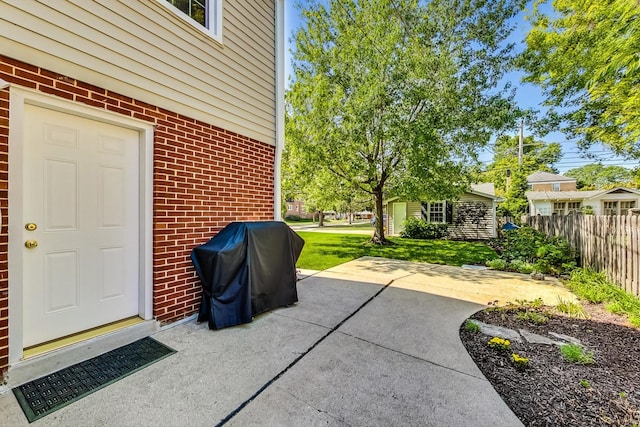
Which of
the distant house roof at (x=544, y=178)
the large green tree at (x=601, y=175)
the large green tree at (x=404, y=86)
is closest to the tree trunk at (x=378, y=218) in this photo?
the large green tree at (x=404, y=86)

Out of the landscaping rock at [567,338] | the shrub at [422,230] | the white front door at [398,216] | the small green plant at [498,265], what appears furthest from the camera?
the white front door at [398,216]

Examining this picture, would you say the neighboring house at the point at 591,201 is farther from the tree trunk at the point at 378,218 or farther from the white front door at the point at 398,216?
the tree trunk at the point at 378,218

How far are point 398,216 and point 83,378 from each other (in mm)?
15155

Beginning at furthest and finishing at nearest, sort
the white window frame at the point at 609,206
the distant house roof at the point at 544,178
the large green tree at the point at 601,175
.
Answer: the large green tree at the point at 601,175
the distant house roof at the point at 544,178
the white window frame at the point at 609,206

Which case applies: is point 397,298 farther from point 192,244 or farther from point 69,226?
point 69,226

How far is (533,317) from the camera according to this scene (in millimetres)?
3316

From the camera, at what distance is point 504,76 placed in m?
8.38

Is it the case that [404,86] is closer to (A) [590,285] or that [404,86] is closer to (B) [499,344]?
(A) [590,285]

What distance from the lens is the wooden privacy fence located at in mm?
3994

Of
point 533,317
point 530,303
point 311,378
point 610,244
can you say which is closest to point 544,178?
point 610,244

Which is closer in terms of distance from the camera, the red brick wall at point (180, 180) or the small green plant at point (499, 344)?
the red brick wall at point (180, 180)

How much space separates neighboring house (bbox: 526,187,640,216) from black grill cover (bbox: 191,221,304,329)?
22.6 metres

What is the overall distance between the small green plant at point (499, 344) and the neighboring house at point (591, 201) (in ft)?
70.4

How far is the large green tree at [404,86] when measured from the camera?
26.8ft
